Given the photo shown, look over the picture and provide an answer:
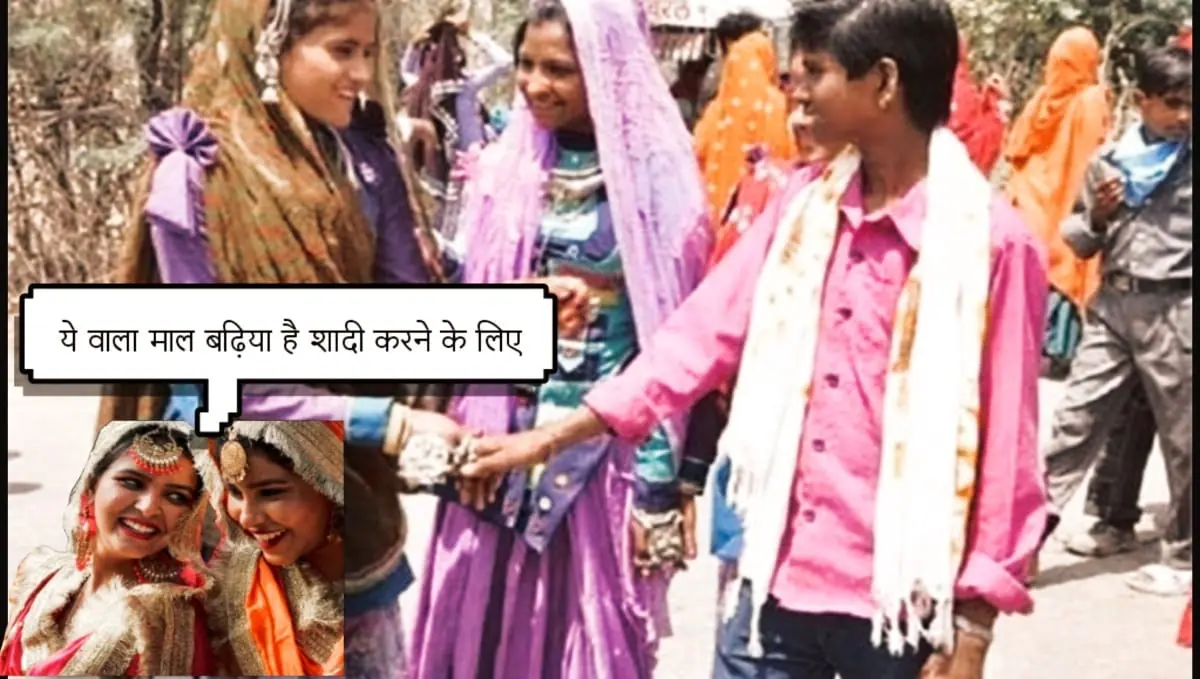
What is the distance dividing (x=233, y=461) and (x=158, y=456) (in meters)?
0.12

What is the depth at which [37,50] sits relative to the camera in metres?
2.69

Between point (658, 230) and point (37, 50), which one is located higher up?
point (37, 50)

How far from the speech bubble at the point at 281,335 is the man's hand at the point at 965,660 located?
78cm

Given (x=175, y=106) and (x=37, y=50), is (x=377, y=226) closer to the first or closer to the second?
(x=175, y=106)

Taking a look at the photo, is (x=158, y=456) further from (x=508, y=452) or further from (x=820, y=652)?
(x=820, y=652)

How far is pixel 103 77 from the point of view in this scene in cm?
272

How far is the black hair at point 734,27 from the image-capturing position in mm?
2600

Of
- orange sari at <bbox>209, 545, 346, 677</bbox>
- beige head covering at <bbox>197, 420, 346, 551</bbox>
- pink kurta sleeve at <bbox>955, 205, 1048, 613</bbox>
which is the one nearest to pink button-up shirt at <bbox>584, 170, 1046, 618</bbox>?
pink kurta sleeve at <bbox>955, 205, 1048, 613</bbox>

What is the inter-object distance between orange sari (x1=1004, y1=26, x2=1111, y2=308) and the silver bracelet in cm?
57

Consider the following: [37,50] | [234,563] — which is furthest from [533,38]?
[234,563]

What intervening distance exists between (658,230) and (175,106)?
0.81 metres

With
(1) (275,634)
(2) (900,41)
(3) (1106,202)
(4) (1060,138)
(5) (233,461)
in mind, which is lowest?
(1) (275,634)

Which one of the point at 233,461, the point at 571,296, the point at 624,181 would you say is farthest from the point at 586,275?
the point at 233,461

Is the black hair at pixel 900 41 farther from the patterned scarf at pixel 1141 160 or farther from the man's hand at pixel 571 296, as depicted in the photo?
the man's hand at pixel 571 296
